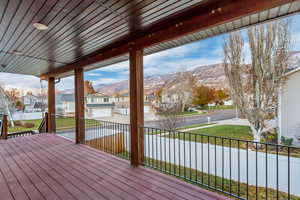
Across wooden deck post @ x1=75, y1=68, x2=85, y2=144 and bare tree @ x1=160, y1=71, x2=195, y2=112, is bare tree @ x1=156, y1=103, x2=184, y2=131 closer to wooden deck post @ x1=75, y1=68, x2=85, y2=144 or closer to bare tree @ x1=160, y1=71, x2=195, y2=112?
bare tree @ x1=160, y1=71, x2=195, y2=112

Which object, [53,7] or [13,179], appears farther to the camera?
[13,179]

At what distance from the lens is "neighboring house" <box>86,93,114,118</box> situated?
8.96 m

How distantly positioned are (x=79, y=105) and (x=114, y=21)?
3363 mm

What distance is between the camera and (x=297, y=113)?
16.4ft

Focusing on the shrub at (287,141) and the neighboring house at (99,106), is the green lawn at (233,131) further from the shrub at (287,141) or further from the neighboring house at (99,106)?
the neighboring house at (99,106)

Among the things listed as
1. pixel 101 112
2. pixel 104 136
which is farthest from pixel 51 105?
pixel 104 136

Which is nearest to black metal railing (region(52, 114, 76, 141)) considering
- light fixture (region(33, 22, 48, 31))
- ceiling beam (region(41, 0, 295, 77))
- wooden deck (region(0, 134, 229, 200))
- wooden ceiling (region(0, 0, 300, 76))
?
wooden deck (region(0, 134, 229, 200))

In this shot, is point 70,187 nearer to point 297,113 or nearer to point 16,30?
point 16,30

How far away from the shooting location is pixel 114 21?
7.76 ft

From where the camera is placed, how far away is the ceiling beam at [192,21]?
1.69m

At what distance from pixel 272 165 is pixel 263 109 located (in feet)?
6.22

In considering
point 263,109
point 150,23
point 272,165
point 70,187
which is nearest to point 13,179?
point 70,187

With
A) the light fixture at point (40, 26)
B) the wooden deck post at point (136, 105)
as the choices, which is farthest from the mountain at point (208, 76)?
the light fixture at point (40, 26)

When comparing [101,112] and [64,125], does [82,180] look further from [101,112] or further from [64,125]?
[101,112]
